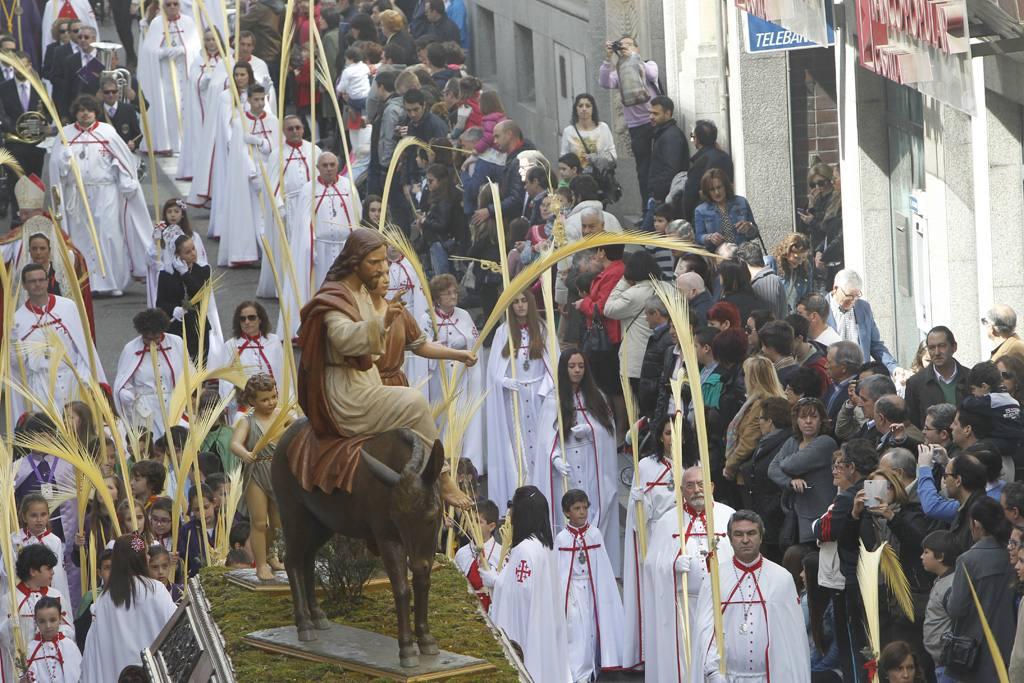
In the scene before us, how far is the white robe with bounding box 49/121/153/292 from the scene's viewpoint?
23781mm

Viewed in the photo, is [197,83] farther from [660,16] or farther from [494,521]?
[494,521]

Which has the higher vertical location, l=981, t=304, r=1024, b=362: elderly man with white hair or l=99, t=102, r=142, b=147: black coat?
l=99, t=102, r=142, b=147: black coat

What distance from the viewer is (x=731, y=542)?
44.9ft

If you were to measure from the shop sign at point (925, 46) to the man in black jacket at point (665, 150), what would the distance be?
9.80 ft

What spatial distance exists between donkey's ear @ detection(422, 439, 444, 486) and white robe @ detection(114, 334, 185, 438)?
9618 millimetres

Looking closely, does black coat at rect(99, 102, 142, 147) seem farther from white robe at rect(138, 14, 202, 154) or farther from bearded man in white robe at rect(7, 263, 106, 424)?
bearded man in white robe at rect(7, 263, 106, 424)

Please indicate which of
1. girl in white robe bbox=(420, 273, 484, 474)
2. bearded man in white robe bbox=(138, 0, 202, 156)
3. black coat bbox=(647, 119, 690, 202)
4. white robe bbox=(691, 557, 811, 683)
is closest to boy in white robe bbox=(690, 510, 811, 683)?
white robe bbox=(691, 557, 811, 683)

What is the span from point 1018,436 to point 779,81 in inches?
394

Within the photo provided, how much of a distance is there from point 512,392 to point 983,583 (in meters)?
6.25

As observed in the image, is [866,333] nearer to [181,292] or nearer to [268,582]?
[181,292]

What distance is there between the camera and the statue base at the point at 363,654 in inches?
395

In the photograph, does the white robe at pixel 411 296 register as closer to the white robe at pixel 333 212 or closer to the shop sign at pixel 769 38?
the white robe at pixel 333 212

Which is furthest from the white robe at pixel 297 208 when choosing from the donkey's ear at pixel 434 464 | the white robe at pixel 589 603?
the donkey's ear at pixel 434 464

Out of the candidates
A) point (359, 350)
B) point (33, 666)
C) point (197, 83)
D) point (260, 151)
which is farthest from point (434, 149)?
point (359, 350)
